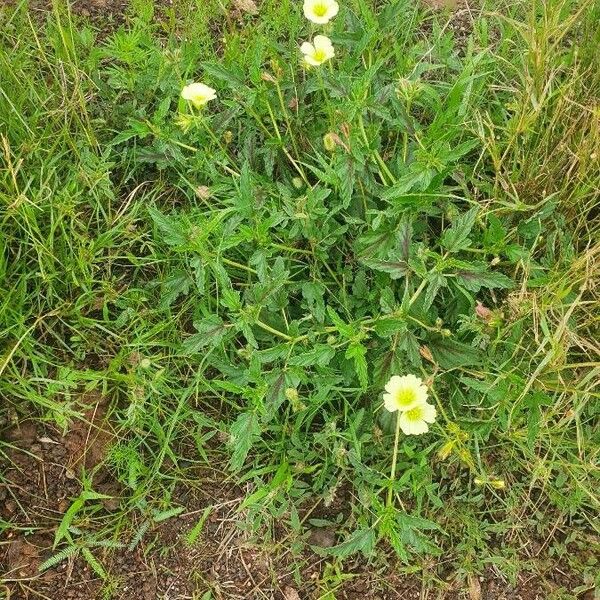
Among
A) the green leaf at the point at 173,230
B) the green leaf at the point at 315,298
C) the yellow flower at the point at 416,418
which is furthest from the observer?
the green leaf at the point at 315,298

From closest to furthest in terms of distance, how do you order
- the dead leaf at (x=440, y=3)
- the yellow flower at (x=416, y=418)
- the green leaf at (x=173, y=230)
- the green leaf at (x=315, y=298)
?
1. the yellow flower at (x=416, y=418)
2. the green leaf at (x=173, y=230)
3. the green leaf at (x=315, y=298)
4. the dead leaf at (x=440, y=3)

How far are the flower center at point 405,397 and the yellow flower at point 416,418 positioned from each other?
22 millimetres

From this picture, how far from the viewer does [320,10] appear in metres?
1.98

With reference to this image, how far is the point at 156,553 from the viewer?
1959mm

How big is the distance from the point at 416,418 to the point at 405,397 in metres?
0.06

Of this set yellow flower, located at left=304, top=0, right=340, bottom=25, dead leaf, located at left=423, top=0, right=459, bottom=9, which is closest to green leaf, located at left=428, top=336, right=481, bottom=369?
yellow flower, located at left=304, top=0, right=340, bottom=25

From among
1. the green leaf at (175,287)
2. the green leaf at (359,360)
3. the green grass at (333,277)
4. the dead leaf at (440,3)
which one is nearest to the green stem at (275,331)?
the green grass at (333,277)

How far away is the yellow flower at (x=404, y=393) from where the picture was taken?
1.75 meters

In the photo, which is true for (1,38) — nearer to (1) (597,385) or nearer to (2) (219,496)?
(2) (219,496)

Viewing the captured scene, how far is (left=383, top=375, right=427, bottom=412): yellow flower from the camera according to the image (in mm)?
1755

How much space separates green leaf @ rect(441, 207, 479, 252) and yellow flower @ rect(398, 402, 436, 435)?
418 mm

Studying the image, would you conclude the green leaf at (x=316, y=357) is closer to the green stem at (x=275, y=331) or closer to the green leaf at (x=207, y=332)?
the green stem at (x=275, y=331)

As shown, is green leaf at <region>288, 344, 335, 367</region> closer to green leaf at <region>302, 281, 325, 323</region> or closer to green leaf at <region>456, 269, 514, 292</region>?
green leaf at <region>302, 281, 325, 323</region>

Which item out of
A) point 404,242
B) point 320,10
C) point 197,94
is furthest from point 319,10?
point 404,242
